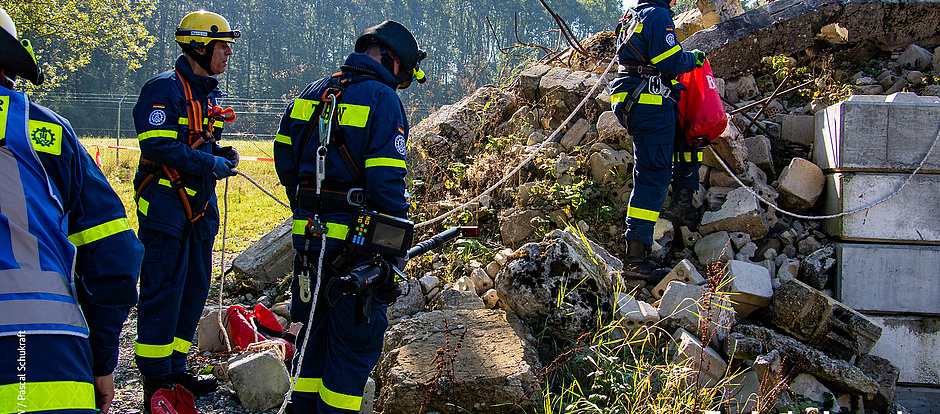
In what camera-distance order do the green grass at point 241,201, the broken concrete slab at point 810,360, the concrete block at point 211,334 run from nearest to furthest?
the broken concrete slab at point 810,360 → the concrete block at point 211,334 → the green grass at point 241,201

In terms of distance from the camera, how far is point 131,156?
1397cm

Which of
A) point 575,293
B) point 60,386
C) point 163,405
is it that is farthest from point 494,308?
point 60,386

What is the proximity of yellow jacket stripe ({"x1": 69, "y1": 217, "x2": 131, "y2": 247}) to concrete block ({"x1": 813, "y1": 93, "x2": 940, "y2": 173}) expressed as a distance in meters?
5.01

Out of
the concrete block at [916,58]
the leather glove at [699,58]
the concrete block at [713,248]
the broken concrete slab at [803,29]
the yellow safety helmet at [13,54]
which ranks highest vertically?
the broken concrete slab at [803,29]

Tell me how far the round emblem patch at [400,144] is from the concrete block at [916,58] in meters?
5.85

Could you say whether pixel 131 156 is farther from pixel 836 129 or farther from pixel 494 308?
pixel 836 129

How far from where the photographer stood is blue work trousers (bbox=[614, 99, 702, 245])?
13.9ft

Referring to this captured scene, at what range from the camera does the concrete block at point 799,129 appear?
5.30 m

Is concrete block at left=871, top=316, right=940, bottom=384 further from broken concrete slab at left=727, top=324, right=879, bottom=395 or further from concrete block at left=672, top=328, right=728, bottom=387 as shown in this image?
concrete block at left=672, top=328, right=728, bottom=387

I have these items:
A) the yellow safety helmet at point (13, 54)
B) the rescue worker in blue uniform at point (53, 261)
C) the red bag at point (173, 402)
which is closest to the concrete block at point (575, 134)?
the red bag at point (173, 402)

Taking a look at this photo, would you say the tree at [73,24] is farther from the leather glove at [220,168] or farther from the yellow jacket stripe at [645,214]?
the yellow jacket stripe at [645,214]

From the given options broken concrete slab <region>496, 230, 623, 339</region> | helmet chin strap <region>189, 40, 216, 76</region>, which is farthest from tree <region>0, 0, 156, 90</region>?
broken concrete slab <region>496, 230, 623, 339</region>

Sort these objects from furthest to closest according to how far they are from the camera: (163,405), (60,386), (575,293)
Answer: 1. (575,293)
2. (163,405)
3. (60,386)

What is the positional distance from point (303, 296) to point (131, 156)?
13.7 m
